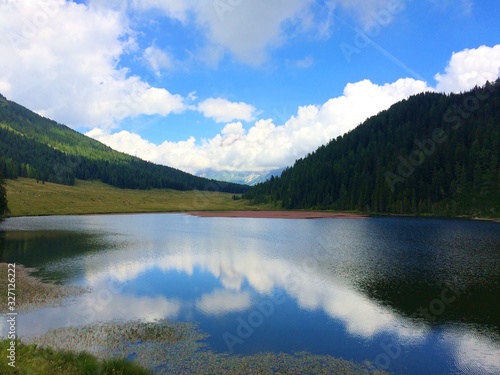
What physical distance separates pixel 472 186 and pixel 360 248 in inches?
5393

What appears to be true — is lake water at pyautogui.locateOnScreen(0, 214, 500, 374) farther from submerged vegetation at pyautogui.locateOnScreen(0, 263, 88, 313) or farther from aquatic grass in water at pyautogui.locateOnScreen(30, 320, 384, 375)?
submerged vegetation at pyautogui.locateOnScreen(0, 263, 88, 313)

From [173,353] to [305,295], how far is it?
1954 cm

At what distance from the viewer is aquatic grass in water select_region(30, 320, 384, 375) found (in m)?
23.1

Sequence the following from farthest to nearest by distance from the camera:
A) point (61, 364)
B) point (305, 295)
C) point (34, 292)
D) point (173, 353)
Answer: point (305, 295)
point (34, 292)
point (173, 353)
point (61, 364)

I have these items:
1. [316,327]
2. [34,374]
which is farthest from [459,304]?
[34,374]

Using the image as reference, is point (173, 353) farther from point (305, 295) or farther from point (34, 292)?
point (34, 292)

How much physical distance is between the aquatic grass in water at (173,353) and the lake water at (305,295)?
131 cm

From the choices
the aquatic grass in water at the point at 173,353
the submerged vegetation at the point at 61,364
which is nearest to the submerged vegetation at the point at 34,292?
the aquatic grass in water at the point at 173,353

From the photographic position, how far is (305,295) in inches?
1599

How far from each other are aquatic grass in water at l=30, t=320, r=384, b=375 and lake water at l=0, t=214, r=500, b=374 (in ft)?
4.29

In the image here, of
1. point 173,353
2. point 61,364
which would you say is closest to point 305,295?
point 173,353

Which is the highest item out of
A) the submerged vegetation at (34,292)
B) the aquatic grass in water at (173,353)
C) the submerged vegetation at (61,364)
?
the submerged vegetation at (61,364)

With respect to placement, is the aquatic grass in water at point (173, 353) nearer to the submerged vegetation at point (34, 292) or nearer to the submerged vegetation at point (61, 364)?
the submerged vegetation at point (61, 364)

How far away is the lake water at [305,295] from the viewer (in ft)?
89.6
